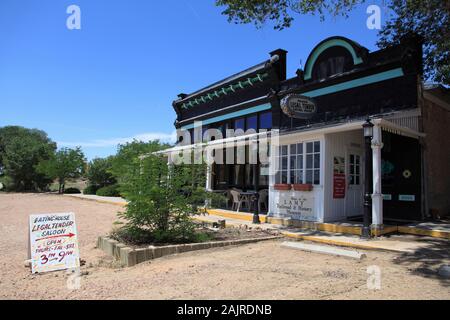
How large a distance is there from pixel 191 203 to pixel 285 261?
2.44 metres

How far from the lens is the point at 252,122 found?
53.0 ft

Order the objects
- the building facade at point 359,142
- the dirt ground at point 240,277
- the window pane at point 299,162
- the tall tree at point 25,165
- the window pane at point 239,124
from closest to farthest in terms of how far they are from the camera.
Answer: the dirt ground at point 240,277
the building facade at point 359,142
the window pane at point 299,162
the window pane at point 239,124
the tall tree at point 25,165

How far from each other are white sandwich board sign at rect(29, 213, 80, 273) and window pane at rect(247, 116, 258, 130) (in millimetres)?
10671

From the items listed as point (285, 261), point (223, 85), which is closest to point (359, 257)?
point (285, 261)

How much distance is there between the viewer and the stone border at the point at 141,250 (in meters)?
6.19

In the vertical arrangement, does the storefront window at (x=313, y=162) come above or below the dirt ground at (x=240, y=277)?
above

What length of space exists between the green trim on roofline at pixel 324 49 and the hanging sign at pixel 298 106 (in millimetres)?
1493

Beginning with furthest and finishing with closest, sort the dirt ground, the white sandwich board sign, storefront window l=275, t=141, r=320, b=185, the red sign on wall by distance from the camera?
storefront window l=275, t=141, r=320, b=185 < the red sign on wall < the white sandwich board sign < the dirt ground

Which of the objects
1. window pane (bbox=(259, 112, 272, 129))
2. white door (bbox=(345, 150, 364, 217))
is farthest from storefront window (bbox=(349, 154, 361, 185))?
window pane (bbox=(259, 112, 272, 129))

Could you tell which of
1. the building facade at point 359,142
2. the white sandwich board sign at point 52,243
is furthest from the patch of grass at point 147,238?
the building facade at point 359,142

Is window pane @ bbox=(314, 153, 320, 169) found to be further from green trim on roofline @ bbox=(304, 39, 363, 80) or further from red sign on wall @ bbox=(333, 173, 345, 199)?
green trim on roofline @ bbox=(304, 39, 363, 80)

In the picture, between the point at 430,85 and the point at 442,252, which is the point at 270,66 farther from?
the point at 442,252

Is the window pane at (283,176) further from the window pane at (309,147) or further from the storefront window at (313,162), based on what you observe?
the window pane at (309,147)

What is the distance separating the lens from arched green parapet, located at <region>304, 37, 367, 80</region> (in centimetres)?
1146
